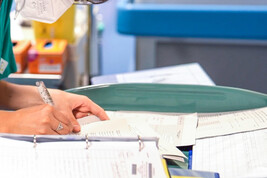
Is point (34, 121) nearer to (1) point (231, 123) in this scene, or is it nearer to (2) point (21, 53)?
(1) point (231, 123)

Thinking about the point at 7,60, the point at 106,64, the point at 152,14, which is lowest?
the point at 106,64

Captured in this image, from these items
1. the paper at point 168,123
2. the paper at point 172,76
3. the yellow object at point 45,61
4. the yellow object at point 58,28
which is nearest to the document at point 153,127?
the paper at point 168,123

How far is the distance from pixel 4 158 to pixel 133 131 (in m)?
0.36

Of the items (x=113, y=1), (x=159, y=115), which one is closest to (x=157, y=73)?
(x=159, y=115)

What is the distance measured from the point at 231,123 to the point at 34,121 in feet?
1.61

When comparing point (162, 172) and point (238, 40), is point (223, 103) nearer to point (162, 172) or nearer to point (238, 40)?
point (162, 172)

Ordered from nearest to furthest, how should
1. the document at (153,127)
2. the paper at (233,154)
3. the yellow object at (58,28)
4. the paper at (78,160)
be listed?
1. the paper at (78,160)
2. the paper at (233,154)
3. the document at (153,127)
4. the yellow object at (58,28)

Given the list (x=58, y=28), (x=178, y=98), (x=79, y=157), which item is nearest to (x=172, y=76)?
(x=178, y=98)

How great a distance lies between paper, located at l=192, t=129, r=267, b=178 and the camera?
917mm

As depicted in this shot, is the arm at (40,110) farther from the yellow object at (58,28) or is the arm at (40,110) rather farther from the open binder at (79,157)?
the yellow object at (58,28)

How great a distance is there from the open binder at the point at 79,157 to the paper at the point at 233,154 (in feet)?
0.62

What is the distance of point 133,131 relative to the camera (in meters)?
1.05

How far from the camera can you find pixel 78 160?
784mm

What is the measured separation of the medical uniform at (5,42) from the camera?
121 centimetres
